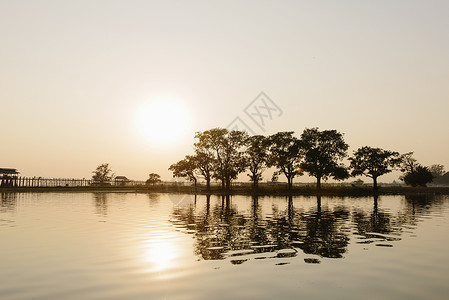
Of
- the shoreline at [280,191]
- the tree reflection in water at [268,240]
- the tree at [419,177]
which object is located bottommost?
the shoreline at [280,191]

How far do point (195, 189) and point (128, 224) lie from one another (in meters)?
65.5

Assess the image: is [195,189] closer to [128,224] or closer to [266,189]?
[266,189]

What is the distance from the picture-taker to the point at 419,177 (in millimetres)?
102875

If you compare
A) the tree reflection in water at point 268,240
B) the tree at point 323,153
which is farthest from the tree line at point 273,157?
the tree reflection in water at point 268,240

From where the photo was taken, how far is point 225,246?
1528 cm

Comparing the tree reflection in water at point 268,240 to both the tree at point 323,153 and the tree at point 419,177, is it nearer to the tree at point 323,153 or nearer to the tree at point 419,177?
the tree at point 323,153

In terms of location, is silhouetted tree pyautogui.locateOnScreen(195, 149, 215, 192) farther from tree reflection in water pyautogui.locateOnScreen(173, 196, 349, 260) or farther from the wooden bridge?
tree reflection in water pyautogui.locateOnScreen(173, 196, 349, 260)

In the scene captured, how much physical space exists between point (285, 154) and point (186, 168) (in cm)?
2740

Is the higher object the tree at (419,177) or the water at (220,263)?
the tree at (419,177)

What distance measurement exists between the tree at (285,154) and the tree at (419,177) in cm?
4047

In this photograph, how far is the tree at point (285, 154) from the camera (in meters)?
89.2

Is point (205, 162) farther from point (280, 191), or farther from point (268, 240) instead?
point (268, 240)

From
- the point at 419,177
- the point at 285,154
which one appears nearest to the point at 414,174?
the point at 419,177

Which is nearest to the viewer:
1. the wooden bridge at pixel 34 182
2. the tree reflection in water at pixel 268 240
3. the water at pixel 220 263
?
the water at pixel 220 263
